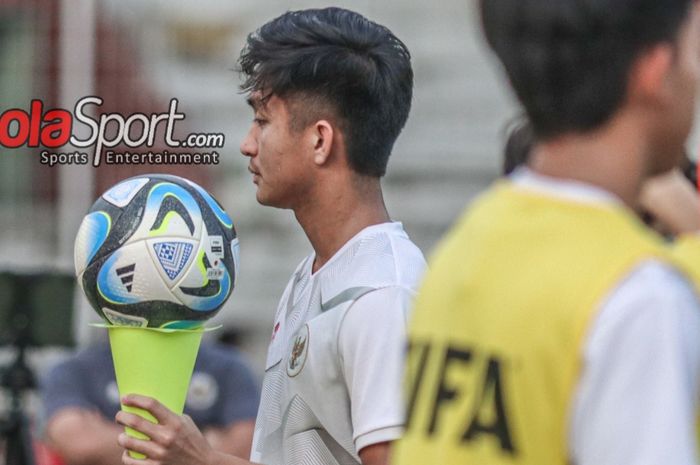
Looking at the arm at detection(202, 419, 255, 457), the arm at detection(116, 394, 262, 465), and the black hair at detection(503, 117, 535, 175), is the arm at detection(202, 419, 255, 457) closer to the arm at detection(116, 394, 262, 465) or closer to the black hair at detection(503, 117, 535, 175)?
the arm at detection(116, 394, 262, 465)

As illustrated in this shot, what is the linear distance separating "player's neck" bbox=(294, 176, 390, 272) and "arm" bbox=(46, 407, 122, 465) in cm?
321

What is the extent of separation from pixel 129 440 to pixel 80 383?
3568 millimetres

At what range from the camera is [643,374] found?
152 cm

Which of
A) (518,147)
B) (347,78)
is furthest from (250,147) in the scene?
(518,147)

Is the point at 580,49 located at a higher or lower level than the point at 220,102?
higher

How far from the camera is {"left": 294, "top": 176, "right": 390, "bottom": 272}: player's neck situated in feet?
10.5

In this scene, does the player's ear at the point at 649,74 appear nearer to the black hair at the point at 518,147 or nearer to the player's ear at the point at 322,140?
the black hair at the point at 518,147

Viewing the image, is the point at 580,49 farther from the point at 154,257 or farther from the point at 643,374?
the point at 154,257

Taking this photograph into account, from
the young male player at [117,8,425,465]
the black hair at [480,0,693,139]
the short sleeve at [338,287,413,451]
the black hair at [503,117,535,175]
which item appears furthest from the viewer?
the young male player at [117,8,425,465]

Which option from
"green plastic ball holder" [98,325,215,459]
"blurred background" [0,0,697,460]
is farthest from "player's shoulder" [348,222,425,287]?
"blurred background" [0,0,697,460]

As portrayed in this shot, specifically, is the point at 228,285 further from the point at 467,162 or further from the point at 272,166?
the point at 467,162

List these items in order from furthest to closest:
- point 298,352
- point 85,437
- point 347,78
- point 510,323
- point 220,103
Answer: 1. point 220,103
2. point 85,437
3. point 347,78
4. point 298,352
5. point 510,323

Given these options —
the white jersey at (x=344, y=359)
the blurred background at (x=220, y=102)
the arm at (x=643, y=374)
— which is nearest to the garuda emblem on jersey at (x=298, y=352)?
the white jersey at (x=344, y=359)
